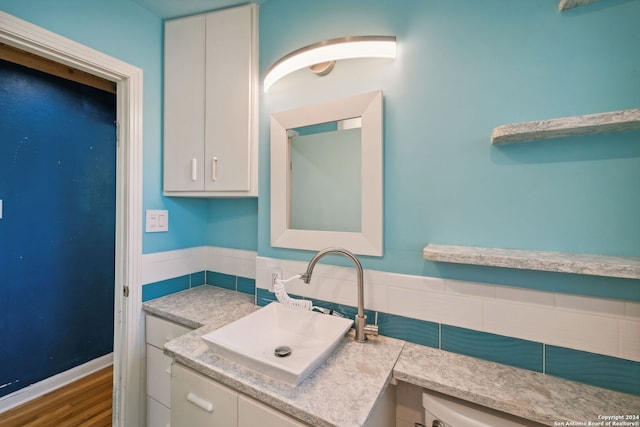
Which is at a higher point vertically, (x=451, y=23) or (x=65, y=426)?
(x=451, y=23)

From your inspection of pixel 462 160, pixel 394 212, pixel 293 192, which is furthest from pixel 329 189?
pixel 462 160

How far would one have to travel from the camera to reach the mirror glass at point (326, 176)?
1.13m

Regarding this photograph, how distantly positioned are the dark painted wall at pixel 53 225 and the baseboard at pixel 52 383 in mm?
37

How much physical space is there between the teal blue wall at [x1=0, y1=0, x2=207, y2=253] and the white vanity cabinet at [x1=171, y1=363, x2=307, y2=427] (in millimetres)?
848

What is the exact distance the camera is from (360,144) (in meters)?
1.11

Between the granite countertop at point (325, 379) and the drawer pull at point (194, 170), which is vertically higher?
the drawer pull at point (194, 170)

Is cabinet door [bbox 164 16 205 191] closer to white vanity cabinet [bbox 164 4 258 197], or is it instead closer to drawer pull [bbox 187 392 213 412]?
white vanity cabinet [bbox 164 4 258 197]

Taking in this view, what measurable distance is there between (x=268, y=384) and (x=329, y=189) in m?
0.78

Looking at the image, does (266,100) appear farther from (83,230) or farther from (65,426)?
(65,426)

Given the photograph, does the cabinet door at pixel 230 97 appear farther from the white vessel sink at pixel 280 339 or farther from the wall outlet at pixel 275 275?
the white vessel sink at pixel 280 339

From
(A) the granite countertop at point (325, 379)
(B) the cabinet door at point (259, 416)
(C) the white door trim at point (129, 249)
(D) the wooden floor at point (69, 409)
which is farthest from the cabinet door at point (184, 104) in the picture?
(D) the wooden floor at point (69, 409)

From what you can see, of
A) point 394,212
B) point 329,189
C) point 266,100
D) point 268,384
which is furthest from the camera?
point 266,100

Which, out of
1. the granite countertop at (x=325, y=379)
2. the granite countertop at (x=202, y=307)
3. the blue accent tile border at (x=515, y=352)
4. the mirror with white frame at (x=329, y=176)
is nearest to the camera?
the granite countertop at (x=325, y=379)

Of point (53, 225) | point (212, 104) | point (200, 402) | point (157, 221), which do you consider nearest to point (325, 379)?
point (200, 402)
